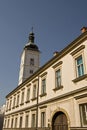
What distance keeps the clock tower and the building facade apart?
28212mm

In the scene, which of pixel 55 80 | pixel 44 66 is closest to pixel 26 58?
pixel 44 66

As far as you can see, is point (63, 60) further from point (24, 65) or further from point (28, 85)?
point (24, 65)

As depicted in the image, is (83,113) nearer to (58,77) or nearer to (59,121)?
(59,121)

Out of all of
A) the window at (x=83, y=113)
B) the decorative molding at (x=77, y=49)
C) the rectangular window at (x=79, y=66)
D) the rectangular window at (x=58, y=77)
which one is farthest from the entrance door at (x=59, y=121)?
the decorative molding at (x=77, y=49)

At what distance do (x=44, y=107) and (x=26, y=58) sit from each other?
35.0m

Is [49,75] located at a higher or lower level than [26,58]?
lower

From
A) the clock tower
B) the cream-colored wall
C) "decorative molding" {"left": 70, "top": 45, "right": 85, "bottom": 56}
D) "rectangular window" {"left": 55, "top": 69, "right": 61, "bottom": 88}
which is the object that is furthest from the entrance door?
the clock tower

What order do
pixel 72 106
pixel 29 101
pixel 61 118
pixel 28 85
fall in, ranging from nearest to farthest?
pixel 72 106 → pixel 61 118 → pixel 29 101 → pixel 28 85

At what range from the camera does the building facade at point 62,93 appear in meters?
11.9

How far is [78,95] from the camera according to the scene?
39.7 ft

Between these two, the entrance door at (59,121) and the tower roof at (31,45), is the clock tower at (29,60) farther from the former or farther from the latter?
the entrance door at (59,121)

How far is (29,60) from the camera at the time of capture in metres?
51.5

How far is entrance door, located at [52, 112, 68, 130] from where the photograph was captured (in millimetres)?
13556

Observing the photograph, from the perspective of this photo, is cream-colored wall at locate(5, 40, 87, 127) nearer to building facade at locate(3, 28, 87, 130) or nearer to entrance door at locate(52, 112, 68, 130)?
building facade at locate(3, 28, 87, 130)
